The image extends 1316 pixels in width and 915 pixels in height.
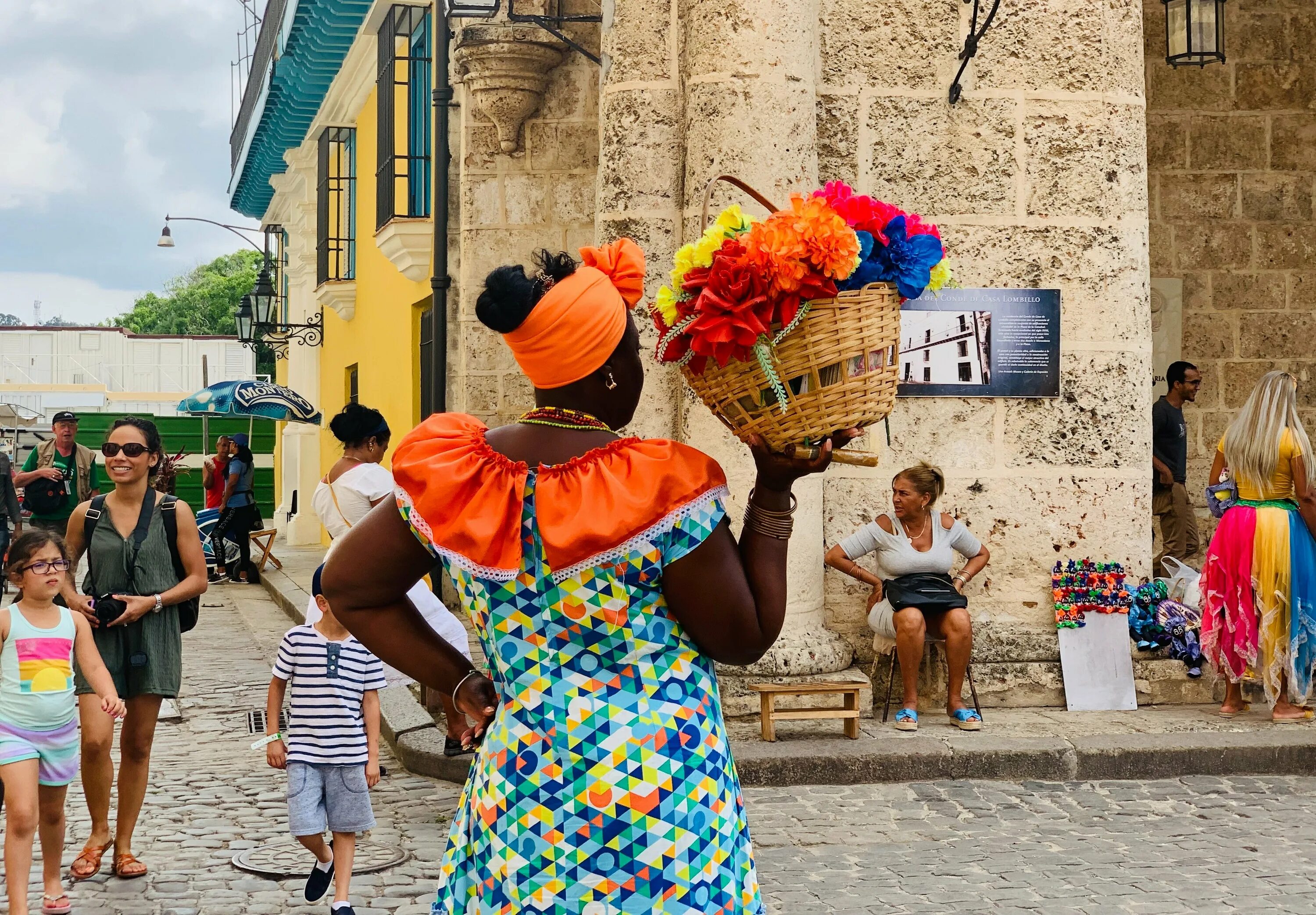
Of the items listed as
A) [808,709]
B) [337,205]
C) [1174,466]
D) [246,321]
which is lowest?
[808,709]

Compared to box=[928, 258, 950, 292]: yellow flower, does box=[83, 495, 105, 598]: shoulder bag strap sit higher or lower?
lower

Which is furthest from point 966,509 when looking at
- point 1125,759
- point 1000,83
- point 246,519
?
point 246,519

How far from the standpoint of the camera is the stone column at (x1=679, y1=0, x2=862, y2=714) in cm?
696

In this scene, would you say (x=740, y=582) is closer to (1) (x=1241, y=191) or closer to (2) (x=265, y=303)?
(1) (x=1241, y=191)

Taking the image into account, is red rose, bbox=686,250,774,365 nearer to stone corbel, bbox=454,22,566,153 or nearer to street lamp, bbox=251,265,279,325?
stone corbel, bbox=454,22,566,153

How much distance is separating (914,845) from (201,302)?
224 ft

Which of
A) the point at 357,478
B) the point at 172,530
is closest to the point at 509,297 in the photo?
the point at 172,530

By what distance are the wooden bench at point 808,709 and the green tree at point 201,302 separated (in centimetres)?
5900

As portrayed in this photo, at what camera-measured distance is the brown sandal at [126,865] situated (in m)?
5.25

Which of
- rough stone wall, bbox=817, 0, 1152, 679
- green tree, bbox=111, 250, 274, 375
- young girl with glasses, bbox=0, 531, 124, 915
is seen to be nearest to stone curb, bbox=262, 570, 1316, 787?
rough stone wall, bbox=817, 0, 1152, 679

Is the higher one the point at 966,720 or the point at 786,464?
the point at 786,464

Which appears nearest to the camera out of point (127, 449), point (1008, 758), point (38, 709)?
point (38, 709)

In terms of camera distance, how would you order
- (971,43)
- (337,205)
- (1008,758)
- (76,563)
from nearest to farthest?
1. (76,563)
2. (1008,758)
3. (971,43)
4. (337,205)

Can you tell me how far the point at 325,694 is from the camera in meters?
4.84
